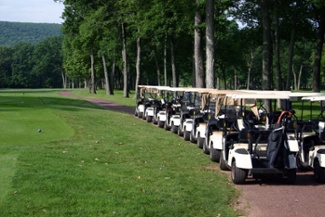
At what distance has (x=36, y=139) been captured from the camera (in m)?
11.9

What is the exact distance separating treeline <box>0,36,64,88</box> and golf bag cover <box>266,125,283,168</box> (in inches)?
4619

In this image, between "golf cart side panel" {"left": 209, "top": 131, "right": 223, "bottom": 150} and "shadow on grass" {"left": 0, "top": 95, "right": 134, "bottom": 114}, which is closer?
"golf cart side panel" {"left": 209, "top": 131, "right": 223, "bottom": 150}

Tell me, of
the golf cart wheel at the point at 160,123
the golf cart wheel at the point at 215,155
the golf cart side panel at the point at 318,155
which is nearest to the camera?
the golf cart side panel at the point at 318,155

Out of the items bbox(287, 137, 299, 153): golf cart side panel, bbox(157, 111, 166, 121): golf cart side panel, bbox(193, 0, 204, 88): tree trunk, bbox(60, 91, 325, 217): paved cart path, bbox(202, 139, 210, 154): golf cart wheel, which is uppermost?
bbox(193, 0, 204, 88): tree trunk

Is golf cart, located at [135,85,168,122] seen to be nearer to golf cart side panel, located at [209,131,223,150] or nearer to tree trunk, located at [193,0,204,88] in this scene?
tree trunk, located at [193,0,204,88]

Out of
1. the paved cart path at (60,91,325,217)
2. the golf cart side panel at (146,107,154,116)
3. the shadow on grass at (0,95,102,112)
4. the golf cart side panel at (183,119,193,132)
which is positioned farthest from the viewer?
the shadow on grass at (0,95,102,112)

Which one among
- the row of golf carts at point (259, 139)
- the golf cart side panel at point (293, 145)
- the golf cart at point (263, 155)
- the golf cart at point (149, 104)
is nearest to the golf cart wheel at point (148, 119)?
the golf cart at point (149, 104)

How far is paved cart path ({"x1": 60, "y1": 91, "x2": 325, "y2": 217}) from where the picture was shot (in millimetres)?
6680

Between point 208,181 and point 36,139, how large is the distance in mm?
5243

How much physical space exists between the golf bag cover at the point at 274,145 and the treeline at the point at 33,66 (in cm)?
11731

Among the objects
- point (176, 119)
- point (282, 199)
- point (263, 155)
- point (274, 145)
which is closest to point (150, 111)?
point (176, 119)

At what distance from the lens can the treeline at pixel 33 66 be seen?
398ft

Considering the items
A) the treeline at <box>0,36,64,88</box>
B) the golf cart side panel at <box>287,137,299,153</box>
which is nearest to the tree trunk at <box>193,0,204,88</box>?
the golf cart side panel at <box>287,137,299,153</box>

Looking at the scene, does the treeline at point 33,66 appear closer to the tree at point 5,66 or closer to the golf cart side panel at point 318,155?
the tree at point 5,66
